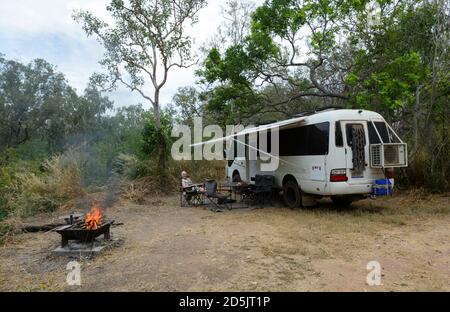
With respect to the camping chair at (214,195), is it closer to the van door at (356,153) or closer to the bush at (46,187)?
the van door at (356,153)

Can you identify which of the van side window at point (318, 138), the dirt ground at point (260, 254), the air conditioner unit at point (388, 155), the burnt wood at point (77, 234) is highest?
the van side window at point (318, 138)

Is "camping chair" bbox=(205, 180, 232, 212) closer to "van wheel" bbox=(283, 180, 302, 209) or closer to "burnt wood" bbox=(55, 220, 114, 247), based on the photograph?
"van wheel" bbox=(283, 180, 302, 209)

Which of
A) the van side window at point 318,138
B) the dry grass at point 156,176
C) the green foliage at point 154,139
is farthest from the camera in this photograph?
the green foliage at point 154,139

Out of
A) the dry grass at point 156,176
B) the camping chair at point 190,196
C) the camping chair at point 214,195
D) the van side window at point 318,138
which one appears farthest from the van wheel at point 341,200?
the dry grass at point 156,176

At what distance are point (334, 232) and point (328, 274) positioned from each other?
7.14ft

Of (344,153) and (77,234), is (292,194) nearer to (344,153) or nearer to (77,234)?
(344,153)

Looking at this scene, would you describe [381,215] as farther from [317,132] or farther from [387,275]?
[387,275]

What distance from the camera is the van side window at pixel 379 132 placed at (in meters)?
7.62

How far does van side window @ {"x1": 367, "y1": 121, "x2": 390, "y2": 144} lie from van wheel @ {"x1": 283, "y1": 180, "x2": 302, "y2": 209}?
211 cm

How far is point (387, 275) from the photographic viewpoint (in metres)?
4.01

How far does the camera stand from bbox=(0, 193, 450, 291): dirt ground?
12.8 feet

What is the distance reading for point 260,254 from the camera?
4945mm

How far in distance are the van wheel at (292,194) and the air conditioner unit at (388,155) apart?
192cm

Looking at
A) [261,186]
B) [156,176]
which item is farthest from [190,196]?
[156,176]
